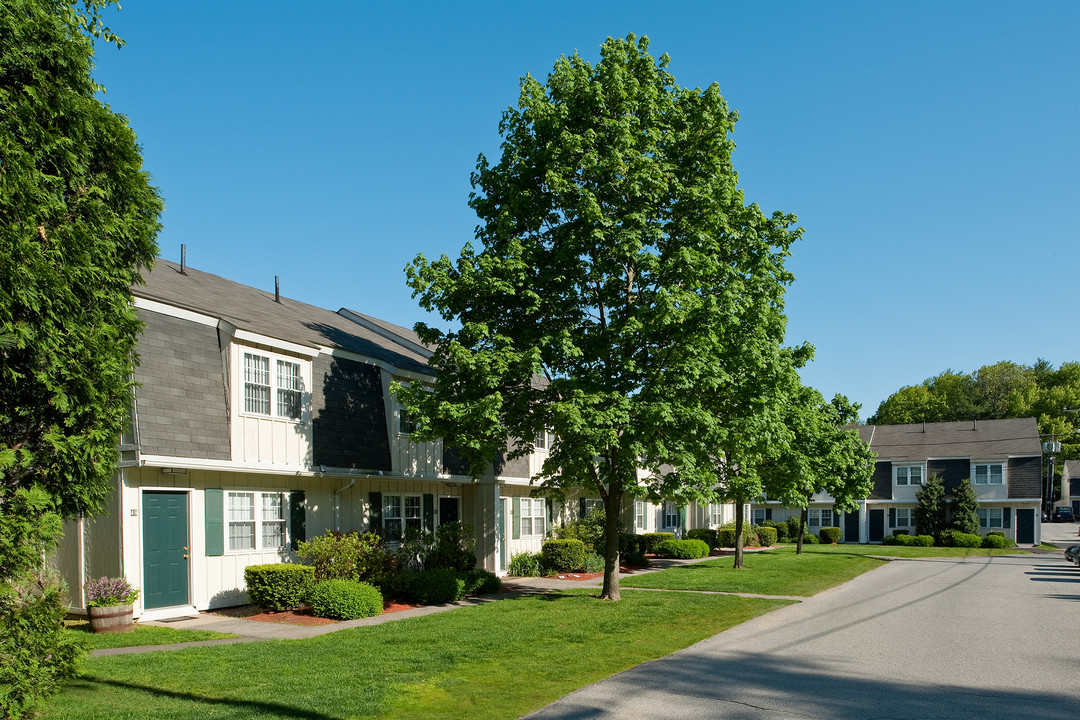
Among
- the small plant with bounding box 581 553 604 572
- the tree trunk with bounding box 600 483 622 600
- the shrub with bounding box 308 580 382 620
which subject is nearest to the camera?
the shrub with bounding box 308 580 382 620

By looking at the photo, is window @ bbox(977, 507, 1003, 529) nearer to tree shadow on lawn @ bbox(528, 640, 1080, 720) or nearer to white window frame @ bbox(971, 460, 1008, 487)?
white window frame @ bbox(971, 460, 1008, 487)

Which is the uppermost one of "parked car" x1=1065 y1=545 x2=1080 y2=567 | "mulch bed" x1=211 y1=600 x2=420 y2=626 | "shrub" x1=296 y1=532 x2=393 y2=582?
"shrub" x1=296 y1=532 x2=393 y2=582

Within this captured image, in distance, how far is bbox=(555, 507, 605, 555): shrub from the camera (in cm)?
2809

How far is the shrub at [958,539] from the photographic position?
157 ft

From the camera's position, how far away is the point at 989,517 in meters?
51.8

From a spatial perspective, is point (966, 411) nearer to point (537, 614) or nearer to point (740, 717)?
point (537, 614)

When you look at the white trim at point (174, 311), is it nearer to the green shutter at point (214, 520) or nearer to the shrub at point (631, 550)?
the green shutter at point (214, 520)

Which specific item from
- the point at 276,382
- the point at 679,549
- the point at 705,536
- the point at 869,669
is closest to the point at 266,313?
the point at 276,382

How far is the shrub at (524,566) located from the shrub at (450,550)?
9.83 feet

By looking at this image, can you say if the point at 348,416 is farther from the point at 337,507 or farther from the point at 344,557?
the point at 344,557

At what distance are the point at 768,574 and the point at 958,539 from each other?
91.5 feet

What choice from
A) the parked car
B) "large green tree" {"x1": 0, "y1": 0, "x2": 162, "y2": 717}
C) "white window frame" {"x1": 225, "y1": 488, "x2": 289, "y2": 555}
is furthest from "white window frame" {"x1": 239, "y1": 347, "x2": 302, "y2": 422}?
the parked car

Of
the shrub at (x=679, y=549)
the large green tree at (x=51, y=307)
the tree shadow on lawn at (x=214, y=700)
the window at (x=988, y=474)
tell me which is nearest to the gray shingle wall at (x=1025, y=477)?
the window at (x=988, y=474)

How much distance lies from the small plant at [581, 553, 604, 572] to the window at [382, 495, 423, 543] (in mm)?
6732
